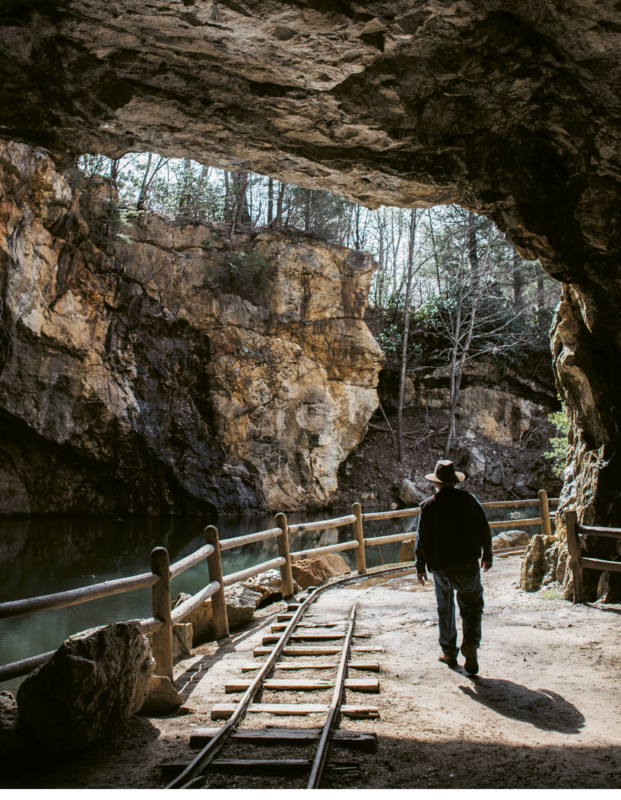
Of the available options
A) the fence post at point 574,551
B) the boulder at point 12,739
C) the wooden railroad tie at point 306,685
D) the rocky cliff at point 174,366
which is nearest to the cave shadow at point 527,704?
the wooden railroad tie at point 306,685

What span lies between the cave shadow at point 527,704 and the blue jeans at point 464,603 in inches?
13.4

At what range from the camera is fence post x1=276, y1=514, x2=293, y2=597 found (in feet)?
26.3

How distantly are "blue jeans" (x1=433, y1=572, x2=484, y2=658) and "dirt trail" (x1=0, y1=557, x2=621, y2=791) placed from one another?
0.33 metres

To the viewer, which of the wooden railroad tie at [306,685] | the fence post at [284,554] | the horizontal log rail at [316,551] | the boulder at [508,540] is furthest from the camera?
the boulder at [508,540]

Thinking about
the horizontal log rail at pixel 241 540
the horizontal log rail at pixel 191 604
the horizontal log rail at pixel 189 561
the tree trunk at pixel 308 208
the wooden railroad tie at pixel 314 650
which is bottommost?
the wooden railroad tie at pixel 314 650

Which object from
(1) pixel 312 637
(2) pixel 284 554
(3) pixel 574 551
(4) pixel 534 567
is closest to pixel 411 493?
(4) pixel 534 567

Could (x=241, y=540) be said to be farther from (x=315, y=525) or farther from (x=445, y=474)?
(x=445, y=474)

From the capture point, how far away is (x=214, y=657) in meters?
5.43

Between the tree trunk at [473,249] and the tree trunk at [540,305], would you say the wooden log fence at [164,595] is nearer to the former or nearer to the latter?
Result: the tree trunk at [473,249]

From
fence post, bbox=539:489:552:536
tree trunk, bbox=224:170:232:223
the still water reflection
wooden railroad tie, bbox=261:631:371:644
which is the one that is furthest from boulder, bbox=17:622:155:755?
tree trunk, bbox=224:170:232:223

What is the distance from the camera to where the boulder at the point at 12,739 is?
3.00m

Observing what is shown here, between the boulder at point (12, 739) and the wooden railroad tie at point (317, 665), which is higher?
the boulder at point (12, 739)

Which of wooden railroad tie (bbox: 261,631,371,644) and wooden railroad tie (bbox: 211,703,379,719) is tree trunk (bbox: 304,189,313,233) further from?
wooden railroad tie (bbox: 211,703,379,719)

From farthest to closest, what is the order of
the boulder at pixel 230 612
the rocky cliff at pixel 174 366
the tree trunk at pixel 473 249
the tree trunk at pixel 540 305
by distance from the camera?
the tree trunk at pixel 540 305
the tree trunk at pixel 473 249
the rocky cliff at pixel 174 366
the boulder at pixel 230 612
